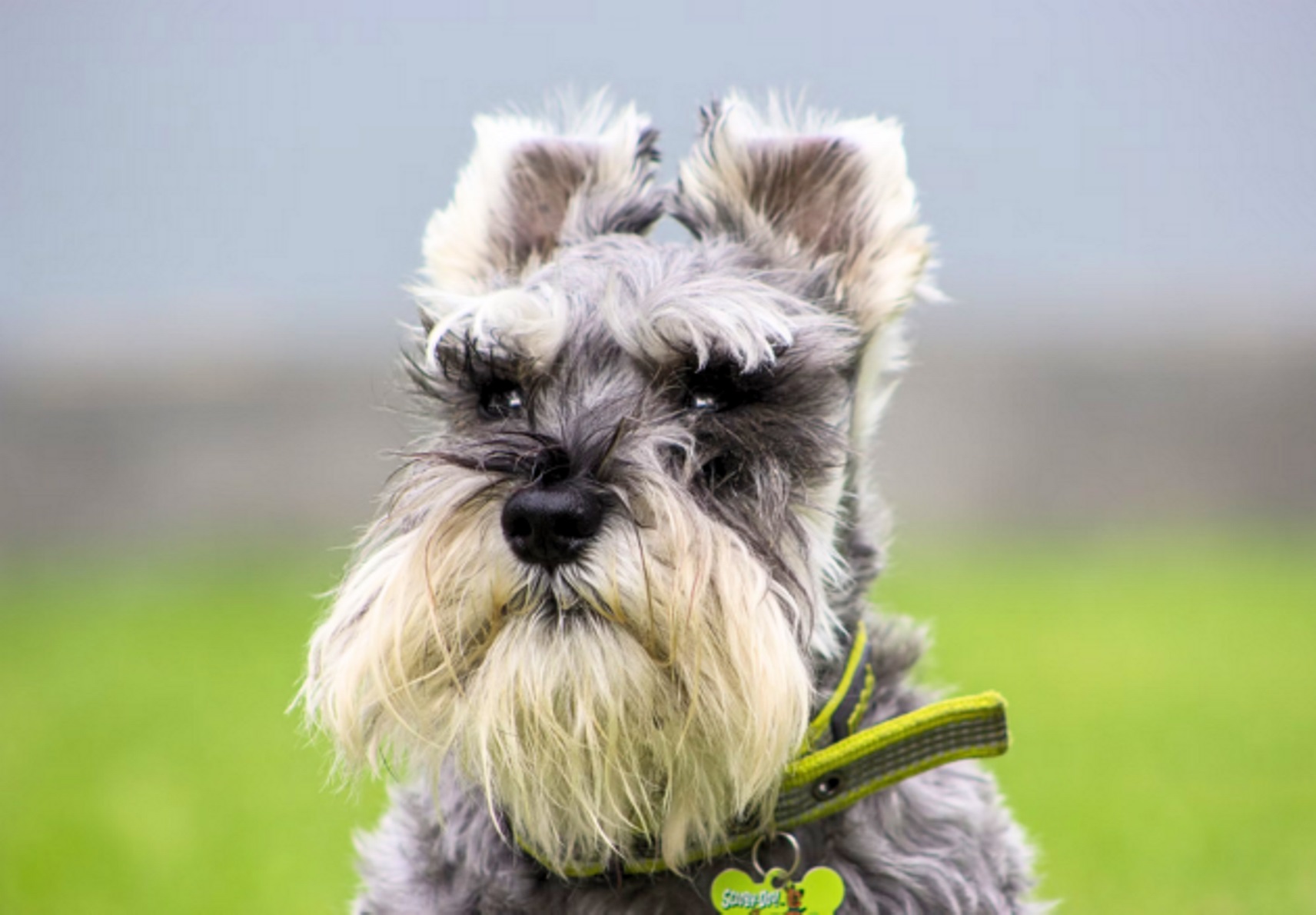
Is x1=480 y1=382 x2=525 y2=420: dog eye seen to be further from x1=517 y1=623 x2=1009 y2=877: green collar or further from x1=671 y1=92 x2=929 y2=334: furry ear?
x1=517 y1=623 x2=1009 y2=877: green collar

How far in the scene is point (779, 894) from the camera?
106 inches

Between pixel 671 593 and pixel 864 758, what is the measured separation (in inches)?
22.3

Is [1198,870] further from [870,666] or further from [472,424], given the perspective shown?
[472,424]

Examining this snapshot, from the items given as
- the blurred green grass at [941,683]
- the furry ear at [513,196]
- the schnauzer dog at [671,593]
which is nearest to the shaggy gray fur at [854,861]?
the schnauzer dog at [671,593]

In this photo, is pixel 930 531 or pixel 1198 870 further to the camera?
pixel 930 531

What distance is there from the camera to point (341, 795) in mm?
6270

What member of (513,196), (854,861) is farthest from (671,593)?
(513,196)

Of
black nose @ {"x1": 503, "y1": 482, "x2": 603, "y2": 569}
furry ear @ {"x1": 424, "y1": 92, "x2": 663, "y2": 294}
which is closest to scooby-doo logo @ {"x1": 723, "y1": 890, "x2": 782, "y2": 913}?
black nose @ {"x1": 503, "y1": 482, "x2": 603, "y2": 569}

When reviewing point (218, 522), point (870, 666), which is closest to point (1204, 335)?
point (218, 522)

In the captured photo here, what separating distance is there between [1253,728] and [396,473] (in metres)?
5.43

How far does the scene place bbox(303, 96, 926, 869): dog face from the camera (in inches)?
96.3

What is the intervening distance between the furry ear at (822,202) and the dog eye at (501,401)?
2.04ft

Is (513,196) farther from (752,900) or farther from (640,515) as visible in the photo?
(752,900)

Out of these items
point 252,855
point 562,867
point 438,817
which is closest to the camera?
point 562,867
